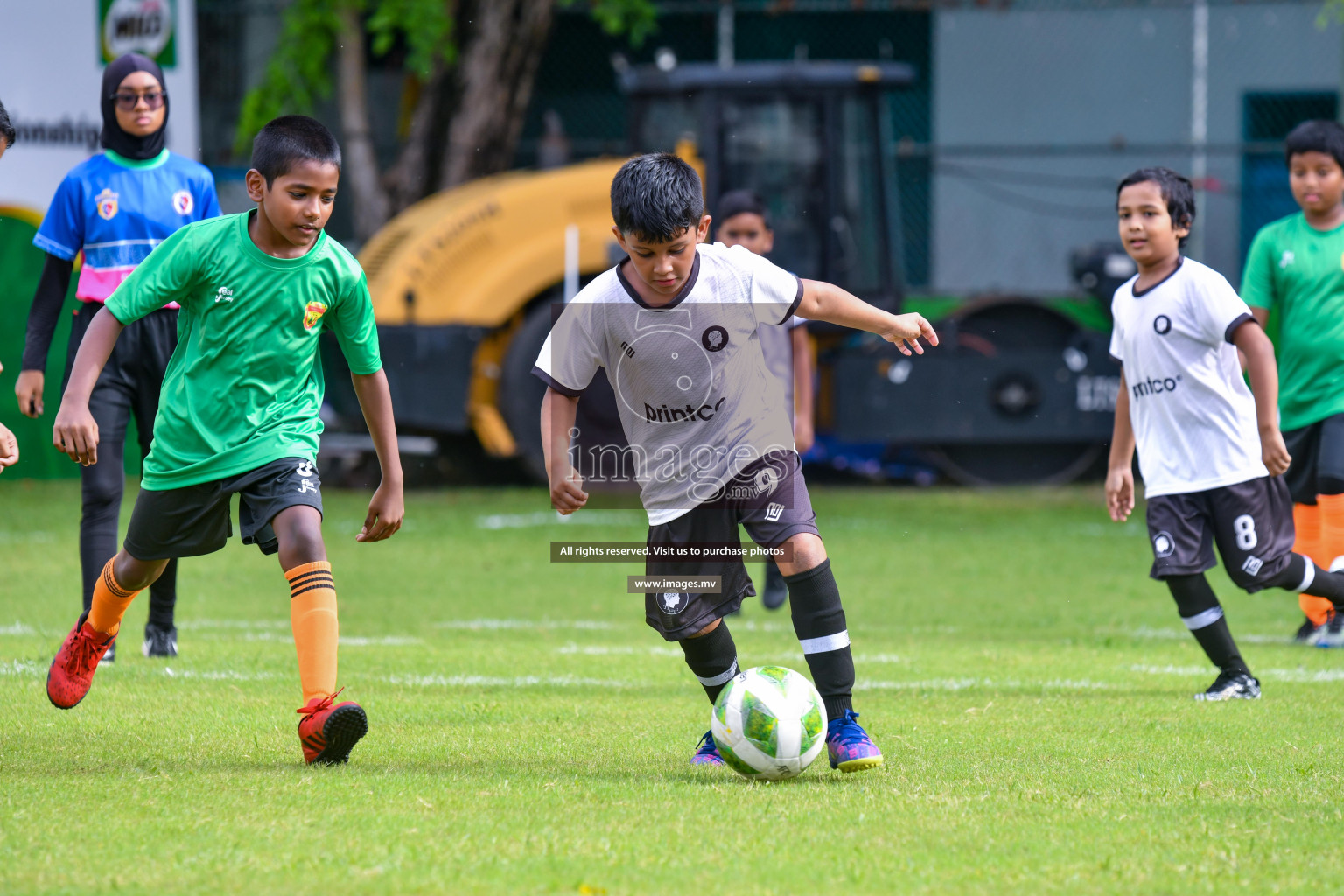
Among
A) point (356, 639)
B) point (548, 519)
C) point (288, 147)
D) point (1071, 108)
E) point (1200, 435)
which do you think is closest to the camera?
point (288, 147)

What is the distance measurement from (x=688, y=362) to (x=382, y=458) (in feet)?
2.92

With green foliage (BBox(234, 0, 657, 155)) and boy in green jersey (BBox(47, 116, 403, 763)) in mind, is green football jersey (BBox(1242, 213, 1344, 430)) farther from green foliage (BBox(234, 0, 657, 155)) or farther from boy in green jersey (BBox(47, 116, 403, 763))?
green foliage (BBox(234, 0, 657, 155))

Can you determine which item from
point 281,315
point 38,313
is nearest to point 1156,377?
point 281,315

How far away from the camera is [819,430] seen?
12.6 meters

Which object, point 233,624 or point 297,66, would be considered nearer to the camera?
point 233,624

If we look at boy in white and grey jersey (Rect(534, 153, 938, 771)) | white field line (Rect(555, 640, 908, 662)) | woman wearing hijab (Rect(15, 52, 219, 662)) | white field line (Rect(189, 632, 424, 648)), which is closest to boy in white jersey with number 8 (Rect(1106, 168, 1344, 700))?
white field line (Rect(555, 640, 908, 662))

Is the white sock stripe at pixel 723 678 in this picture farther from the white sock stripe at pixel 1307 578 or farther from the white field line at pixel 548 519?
the white field line at pixel 548 519

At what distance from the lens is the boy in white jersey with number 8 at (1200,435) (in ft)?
16.6

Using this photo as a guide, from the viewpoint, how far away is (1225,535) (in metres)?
5.10

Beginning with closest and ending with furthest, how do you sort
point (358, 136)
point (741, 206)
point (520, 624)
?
point (520, 624), point (741, 206), point (358, 136)

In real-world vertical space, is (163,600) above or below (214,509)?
below

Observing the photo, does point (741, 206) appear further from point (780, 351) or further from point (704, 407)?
point (704, 407)

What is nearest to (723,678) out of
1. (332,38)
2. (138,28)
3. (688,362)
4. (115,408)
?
(688,362)

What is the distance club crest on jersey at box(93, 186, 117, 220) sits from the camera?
214 inches
